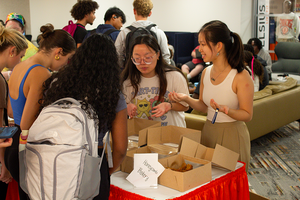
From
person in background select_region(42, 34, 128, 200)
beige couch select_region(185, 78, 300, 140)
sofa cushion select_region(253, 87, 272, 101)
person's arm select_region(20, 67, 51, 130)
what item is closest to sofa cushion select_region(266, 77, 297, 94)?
beige couch select_region(185, 78, 300, 140)

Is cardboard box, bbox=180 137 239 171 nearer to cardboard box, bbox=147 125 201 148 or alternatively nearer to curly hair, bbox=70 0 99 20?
cardboard box, bbox=147 125 201 148

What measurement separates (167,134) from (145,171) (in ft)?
1.62

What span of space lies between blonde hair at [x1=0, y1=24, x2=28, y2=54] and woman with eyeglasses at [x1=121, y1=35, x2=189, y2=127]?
2.34ft

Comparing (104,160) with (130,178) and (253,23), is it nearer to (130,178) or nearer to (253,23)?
(130,178)

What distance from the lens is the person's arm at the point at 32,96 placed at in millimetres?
1458

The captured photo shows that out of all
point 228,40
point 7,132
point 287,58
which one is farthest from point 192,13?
point 7,132

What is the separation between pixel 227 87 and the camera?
5.63 feet

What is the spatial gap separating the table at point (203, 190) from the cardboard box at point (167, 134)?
0.27m

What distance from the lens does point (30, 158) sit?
1133 mm

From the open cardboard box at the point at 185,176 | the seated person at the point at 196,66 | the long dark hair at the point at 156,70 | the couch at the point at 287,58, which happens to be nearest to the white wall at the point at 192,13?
the couch at the point at 287,58

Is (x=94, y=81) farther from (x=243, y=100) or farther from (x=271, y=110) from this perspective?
(x=271, y=110)

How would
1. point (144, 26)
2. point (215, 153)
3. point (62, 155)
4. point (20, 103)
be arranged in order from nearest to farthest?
point (62, 155) → point (215, 153) → point (20, 103) → point (144, 26)

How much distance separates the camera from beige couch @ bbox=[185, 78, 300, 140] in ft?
11.0

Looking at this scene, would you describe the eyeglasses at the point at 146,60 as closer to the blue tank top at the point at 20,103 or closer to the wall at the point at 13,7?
the blue tank top at the point at 20,103
